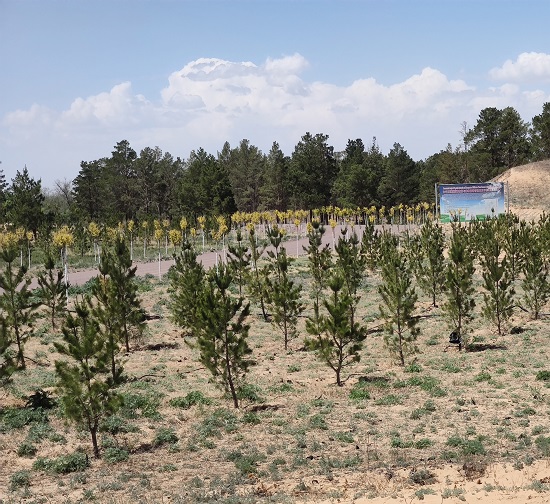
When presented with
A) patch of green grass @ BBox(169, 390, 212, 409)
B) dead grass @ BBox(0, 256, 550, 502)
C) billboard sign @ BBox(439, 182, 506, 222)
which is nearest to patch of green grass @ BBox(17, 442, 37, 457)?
dead grass @ BBox(0, 256, 550, 502)

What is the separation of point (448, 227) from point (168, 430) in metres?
58.4

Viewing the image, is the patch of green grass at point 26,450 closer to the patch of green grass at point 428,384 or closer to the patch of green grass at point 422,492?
the patch of green grass at point 422,492

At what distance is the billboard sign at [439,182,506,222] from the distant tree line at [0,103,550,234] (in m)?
35.3

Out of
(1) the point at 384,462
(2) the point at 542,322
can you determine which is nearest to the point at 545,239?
(2) the point at 542,322

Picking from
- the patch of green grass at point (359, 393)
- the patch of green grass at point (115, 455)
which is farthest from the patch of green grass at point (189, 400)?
the patch of green grass at point (359, 393)

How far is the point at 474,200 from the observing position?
67.7m

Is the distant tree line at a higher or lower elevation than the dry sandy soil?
higher

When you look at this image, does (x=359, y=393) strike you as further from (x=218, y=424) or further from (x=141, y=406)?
(x=141, y=406)

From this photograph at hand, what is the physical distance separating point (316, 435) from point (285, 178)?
103539 millimetres

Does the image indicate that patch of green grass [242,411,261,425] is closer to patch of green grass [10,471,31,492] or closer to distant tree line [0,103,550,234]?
patch of green grass [10,471,31,492]

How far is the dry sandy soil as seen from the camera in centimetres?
1330

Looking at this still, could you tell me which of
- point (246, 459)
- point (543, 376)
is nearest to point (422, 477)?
point (246, 459)

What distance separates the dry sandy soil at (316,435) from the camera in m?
13.3

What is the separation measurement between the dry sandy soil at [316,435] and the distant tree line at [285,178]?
206 feet
